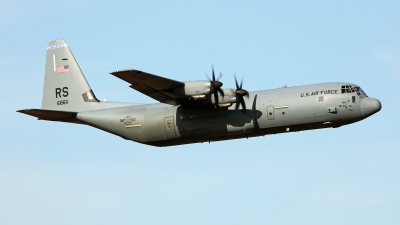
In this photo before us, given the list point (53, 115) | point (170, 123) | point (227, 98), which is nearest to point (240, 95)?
point (227, 98)

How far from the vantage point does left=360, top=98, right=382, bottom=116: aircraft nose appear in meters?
31.2

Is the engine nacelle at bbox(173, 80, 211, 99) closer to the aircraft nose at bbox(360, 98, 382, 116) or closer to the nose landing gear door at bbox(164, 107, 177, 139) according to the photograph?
the nose landing gear door at bbox(164, 107, 177, 139)

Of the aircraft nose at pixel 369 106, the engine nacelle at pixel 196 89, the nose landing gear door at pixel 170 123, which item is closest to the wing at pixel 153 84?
the engine nacelle at pixel 196 89

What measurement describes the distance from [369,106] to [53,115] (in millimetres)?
15503

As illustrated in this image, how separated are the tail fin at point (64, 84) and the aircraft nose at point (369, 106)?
13.9m

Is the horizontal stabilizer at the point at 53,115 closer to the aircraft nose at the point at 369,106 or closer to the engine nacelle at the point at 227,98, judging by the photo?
the engine nacelle at the point at 227,98

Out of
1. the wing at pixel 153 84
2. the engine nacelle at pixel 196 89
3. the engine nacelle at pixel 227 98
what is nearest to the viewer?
the wing at pixel 153 84

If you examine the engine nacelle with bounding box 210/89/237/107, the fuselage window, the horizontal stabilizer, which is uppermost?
the fuselage window

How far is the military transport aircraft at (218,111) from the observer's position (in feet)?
101

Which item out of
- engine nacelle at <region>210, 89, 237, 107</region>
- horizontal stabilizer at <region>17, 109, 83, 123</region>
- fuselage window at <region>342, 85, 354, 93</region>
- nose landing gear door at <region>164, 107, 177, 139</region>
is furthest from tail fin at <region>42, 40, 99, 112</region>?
fuselage window at <region>342, 85, 354, 93</region>

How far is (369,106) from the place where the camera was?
3125 cm

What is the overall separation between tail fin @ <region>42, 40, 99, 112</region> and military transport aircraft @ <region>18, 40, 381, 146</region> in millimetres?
1744

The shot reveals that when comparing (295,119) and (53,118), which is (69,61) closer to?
(53,118)

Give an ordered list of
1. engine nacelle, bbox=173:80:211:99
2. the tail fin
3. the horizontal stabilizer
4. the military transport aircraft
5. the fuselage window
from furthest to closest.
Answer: the tail fin
the horizontal stabilizer
the fuselage window
the military transport aircraft
engine nacelle, bbox=173:80:211:99
